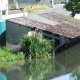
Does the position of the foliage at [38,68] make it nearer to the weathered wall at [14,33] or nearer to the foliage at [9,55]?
the foliage at [9,55]

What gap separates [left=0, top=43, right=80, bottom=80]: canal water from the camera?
19.9 metres

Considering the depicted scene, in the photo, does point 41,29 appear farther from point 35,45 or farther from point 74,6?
point 74,6

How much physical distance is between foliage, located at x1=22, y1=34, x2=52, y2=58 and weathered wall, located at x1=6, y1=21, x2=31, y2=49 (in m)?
0.79

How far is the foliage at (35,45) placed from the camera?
22.8 meters

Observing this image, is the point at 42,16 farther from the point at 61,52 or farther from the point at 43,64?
the point at 43,64

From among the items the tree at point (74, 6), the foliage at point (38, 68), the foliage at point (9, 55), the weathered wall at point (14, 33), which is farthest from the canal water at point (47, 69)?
the tree at point (74, 6)

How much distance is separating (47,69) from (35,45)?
2.05 metres

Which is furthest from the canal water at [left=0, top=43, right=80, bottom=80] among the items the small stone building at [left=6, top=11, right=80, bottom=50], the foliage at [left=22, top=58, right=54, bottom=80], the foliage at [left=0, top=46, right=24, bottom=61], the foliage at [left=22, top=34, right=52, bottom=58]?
the small stone building at [left=6, top=11, right=80, bottom=50]

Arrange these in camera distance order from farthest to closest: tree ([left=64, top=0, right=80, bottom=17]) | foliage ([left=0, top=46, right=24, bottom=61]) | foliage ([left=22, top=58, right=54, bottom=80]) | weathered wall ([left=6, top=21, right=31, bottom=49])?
tree ([left=64, top=0, right=80, bottom=17]) < weathered wall ([left=6, top=21, right=31, bottom=49]) < foliage ([left=0, top=46, right=24, bottom=61]) < foliage ([left=22, top=58, right=54, bottom=80])

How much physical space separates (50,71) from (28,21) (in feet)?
17.2

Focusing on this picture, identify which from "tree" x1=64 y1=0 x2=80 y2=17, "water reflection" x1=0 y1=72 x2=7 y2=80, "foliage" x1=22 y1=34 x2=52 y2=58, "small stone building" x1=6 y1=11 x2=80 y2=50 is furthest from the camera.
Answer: "tree" x1=64 y1=0 x2=80 y2=17

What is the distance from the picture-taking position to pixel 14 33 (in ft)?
79.0

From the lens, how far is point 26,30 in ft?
77.3

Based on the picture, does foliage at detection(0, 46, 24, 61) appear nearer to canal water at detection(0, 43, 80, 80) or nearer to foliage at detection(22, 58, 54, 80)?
canal water at detection(0, 43, 80, 80)
